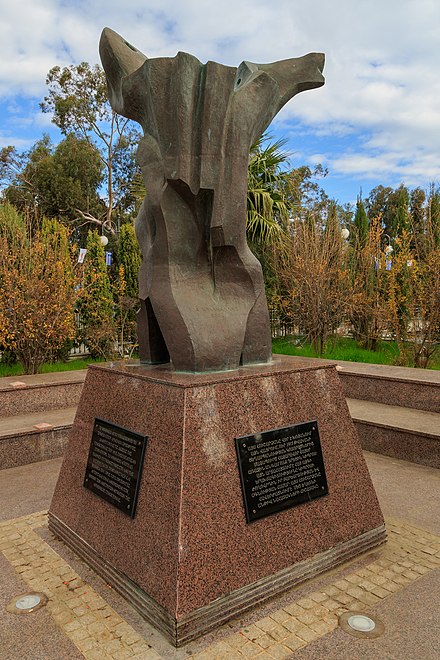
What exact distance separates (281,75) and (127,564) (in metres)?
3.52

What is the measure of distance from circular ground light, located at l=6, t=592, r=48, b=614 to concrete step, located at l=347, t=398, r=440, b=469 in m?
3.93

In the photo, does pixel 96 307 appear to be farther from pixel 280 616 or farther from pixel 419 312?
pixel 280 616

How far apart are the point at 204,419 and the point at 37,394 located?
4.31 m

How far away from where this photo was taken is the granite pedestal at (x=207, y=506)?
8.48 ft

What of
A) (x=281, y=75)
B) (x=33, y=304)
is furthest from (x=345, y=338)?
(x=281, y=75)

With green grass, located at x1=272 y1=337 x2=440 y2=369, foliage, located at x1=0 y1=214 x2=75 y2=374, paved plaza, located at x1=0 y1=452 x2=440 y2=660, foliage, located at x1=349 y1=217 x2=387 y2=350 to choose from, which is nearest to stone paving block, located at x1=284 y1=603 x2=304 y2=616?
paved plaza, located at x1=0 y1=452 x2=440 y2=660

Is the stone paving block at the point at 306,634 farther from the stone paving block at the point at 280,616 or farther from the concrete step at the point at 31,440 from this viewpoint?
the concrete step at the point at 31,440

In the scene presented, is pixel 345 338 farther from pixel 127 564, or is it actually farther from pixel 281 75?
pixel 127 564

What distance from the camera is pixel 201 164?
3316mm

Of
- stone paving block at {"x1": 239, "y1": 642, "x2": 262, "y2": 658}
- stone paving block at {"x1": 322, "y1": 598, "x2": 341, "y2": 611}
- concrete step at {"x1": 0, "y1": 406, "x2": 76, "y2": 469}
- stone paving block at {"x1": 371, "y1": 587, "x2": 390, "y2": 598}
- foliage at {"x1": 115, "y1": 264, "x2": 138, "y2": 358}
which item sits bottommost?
stone paving block at {"x1": 239, "y1": 642, "x2": 262, "y2": 658}

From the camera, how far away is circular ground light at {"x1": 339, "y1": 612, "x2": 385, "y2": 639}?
2.48 metres

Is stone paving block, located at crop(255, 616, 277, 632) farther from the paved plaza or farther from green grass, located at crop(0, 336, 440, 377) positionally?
green grass, located at crop(0, 336, 440, 377)

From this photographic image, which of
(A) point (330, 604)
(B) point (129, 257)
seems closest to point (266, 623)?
(A) point (330, 604)

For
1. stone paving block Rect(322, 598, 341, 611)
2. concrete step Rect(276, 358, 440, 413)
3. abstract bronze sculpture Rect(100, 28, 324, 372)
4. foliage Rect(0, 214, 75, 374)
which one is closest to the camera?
stone paving block Rect(322, 598, 341, 611)
